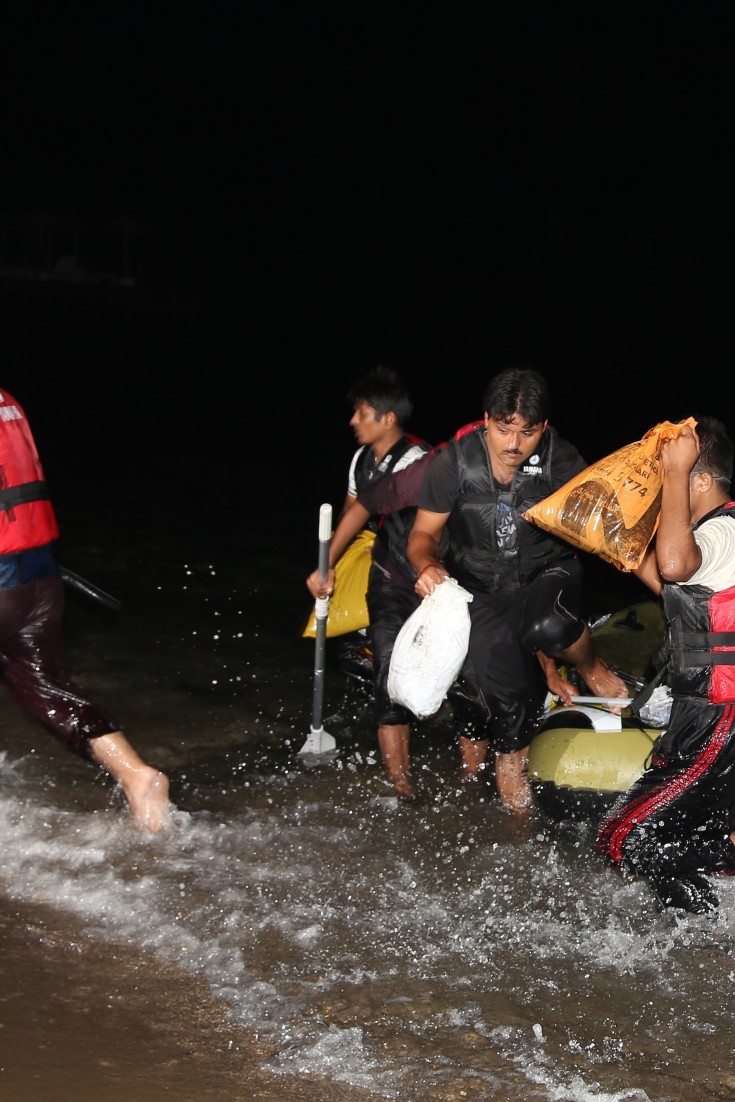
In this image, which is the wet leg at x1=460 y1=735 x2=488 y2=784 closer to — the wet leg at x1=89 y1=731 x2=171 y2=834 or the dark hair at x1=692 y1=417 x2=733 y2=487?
the wet leg at x1=89 y1=731 x2=171 y2=834

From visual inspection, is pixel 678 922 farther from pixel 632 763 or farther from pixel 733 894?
pixel 632 763

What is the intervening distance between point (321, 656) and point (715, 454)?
2320 mm

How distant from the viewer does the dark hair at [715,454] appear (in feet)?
13.1

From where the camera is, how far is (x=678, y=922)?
14.0 feet

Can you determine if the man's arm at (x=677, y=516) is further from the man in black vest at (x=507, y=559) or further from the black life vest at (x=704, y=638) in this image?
the man in black vest at (x=507, y=559)

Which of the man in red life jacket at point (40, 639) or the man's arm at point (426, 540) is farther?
the man's arm at point (426, 540)

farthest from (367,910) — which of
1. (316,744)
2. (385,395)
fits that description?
(385,395)

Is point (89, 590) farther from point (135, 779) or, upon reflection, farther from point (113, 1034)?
point (113, 1034)

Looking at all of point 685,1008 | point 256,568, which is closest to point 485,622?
point 685,1008

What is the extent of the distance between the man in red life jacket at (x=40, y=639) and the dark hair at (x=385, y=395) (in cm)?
163

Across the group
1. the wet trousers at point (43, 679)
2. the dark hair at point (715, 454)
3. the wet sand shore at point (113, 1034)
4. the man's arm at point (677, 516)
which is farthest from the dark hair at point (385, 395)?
the wet sand shore at point (113, 1034)

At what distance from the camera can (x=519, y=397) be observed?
469cm

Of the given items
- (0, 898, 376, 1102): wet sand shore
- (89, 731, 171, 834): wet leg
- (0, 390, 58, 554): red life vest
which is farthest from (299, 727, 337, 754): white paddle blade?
(0, 898, 376, 1102): wet sand shore

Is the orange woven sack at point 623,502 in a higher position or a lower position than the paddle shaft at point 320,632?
higher
